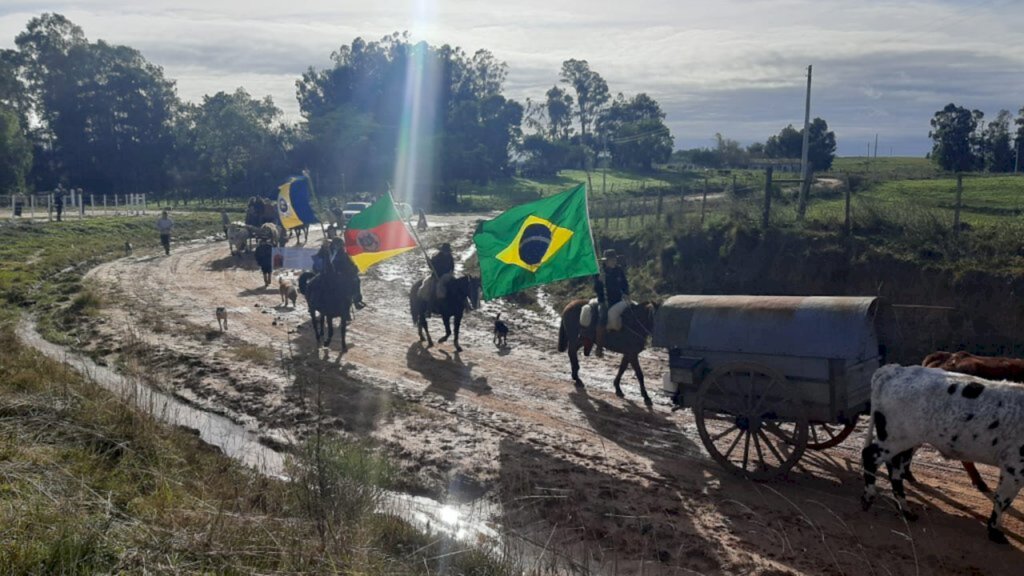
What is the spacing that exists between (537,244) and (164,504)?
7675 mm

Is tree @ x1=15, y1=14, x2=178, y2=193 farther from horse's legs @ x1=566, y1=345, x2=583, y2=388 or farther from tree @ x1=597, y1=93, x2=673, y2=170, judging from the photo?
horse's legs @ x1=566, y1=345, x2=583, y2=388

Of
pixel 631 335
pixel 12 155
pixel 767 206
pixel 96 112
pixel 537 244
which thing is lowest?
pixel 631 335

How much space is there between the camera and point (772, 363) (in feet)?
31.8

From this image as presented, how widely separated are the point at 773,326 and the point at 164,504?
6.83 metres

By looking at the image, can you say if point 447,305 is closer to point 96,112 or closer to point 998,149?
point 998,149

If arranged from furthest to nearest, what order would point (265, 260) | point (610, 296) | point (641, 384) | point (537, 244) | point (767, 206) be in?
point (265, 260) → point (767, 206) → point (610, 296) → point (537, 244) → point (641, 384)

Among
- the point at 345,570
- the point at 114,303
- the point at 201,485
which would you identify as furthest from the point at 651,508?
the point at 114,303

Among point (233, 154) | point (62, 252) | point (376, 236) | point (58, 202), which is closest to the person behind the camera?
point (376, 236)

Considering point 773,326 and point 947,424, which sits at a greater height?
point 773,326

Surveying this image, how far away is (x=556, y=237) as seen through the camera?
13688mm

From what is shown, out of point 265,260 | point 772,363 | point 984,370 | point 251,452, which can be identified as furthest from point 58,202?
point 984,370

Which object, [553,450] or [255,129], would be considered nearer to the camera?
[553,450]

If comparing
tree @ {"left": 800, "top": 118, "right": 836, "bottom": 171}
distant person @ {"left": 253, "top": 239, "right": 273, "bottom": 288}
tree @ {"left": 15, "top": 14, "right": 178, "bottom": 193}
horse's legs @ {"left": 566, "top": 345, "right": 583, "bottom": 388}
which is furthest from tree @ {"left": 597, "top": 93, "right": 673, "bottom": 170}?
horse's legs @ {"left": 566, "top": 345, "right": 583, "bottom": 388}

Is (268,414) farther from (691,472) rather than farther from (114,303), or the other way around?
A: (114,303)
